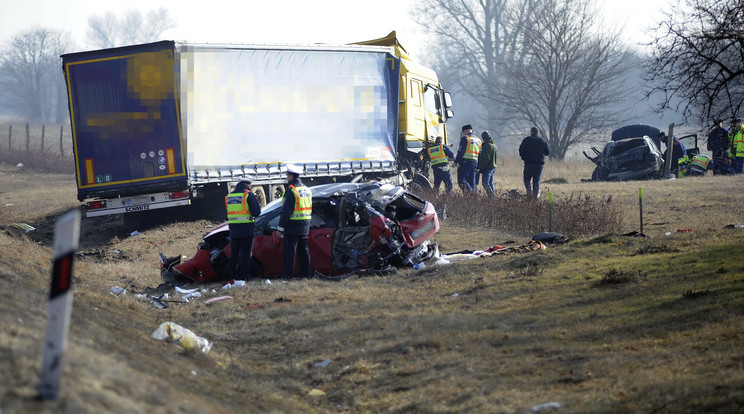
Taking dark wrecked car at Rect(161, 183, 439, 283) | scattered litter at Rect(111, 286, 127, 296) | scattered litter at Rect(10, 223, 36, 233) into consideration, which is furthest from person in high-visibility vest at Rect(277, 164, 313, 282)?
scattered litter at Rect(10, 223, 36, 233)

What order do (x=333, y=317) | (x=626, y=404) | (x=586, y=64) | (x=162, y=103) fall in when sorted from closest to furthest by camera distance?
(x=626, y=404) → (x=333, y=317) → (x=162, y=103) → (x=586, y=64)

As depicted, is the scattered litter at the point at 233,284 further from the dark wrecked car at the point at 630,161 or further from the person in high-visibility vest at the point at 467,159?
the dark wrecked car at the point at 630,161

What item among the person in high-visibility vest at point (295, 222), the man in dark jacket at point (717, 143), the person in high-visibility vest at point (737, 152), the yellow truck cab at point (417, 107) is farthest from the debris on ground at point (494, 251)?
the person in high-visibility vest at point (737, 152)

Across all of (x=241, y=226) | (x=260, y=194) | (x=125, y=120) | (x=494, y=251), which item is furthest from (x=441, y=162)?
(x=241, y=226)

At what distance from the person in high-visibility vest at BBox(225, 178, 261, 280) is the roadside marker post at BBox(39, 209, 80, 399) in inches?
279

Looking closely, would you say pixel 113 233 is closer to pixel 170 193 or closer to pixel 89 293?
pixel 170 193

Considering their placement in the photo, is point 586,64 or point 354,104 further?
point 586,64

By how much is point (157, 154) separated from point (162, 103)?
3.35 feet

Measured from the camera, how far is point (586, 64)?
3594cm

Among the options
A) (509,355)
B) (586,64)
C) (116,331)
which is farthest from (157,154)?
(586,64)

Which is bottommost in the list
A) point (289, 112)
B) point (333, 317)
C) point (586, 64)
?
point (333, 317)

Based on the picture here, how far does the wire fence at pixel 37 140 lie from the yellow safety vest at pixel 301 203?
105ft

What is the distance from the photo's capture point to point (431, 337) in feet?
24.2

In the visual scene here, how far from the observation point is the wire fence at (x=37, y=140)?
43.4 meters
